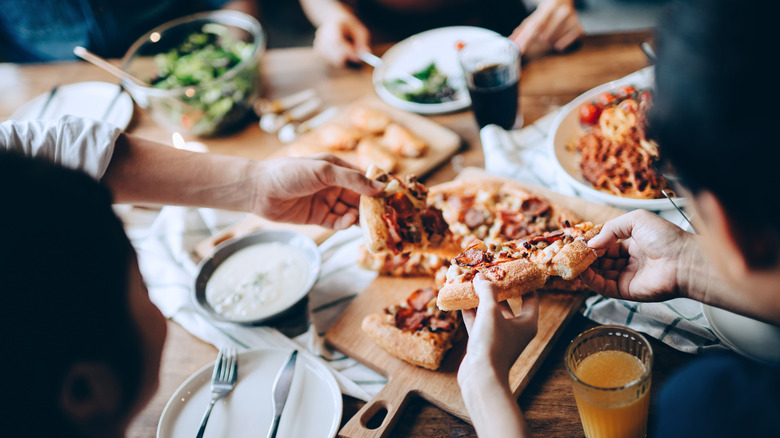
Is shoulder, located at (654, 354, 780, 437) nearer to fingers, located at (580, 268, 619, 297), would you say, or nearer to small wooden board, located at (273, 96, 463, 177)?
fingers, located at (580, 268, 619, 297)

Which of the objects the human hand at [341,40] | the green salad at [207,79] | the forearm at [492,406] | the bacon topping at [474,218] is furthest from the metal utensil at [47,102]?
the forearm at [492,406]

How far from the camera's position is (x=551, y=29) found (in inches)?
150

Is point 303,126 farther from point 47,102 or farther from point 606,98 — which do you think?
point 47,102

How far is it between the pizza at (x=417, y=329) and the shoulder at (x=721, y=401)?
102 centimetres

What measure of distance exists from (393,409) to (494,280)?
626mm

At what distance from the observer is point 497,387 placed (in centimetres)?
166

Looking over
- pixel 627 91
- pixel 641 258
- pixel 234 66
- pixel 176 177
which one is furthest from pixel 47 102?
pixel 641 258

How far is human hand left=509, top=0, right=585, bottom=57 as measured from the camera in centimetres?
379

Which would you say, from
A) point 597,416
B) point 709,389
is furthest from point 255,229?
point 709,389

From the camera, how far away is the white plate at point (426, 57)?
12.8 feet

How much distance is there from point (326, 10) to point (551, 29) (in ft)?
6.24

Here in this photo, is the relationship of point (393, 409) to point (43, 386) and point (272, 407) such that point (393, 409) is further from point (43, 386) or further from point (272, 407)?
point (43, 386)

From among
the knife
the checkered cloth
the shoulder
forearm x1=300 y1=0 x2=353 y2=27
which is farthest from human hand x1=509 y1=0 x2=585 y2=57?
the shoulder

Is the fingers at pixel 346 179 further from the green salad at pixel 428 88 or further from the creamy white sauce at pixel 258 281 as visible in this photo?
the green salad at pixel 428 88
